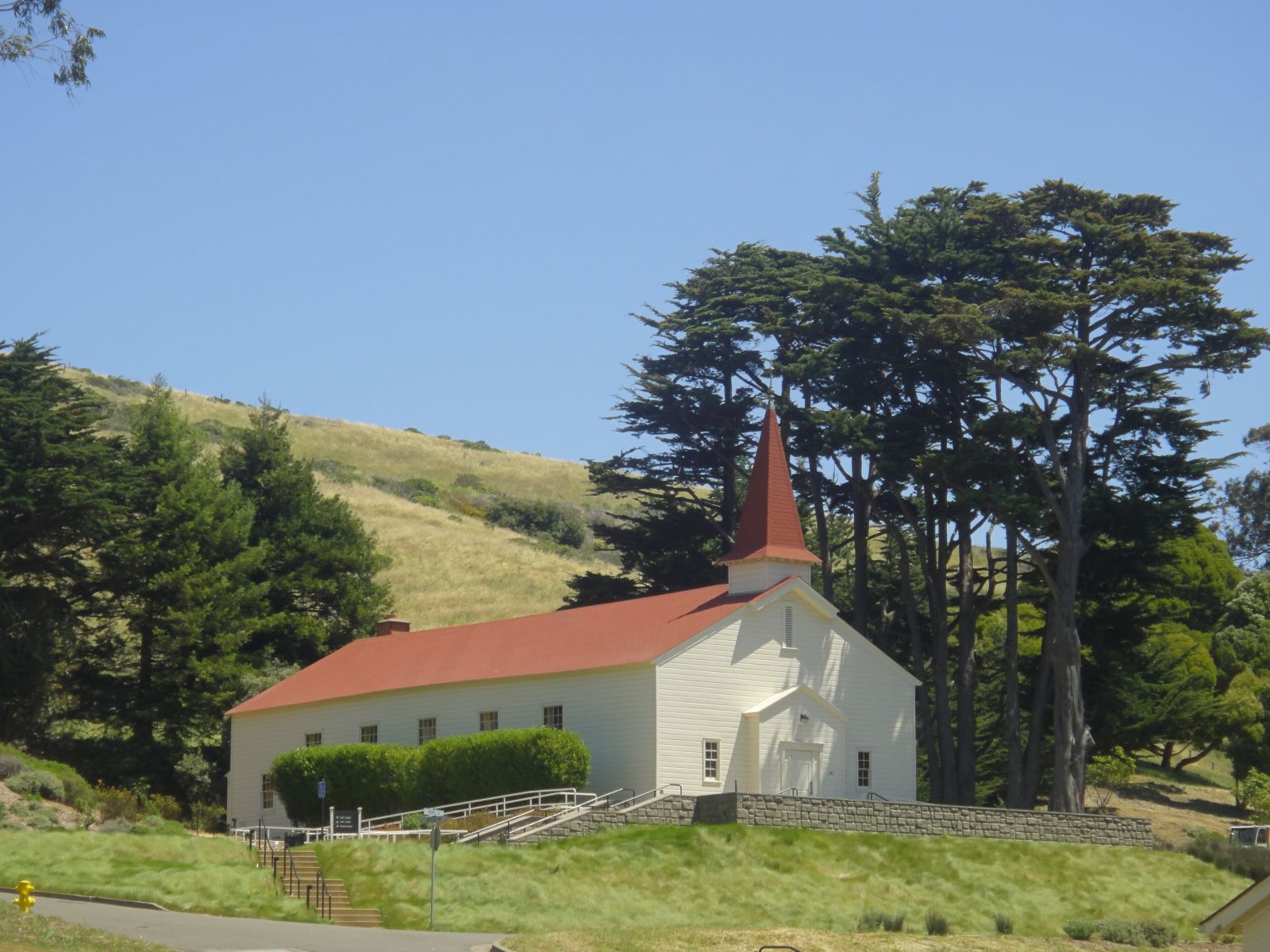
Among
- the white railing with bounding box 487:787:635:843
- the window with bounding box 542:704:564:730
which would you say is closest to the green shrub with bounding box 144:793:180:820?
the window with bounding box 542:704:564:730

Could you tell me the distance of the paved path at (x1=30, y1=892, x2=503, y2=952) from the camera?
1021 inches

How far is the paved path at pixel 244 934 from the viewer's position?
2592 centimetres

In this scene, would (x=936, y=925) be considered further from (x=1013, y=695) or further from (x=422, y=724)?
(x=422, y=724)

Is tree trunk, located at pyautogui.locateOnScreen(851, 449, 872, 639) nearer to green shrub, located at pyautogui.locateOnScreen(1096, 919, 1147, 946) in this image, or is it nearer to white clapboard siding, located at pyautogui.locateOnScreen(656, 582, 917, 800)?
white clapboard siding, located at pyautogui.locateOnScreen(656, 582, 917, 800)

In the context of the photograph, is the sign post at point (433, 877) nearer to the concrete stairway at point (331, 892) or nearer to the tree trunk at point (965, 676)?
the concrete stairway at point (331, 892)

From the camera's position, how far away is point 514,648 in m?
49.4

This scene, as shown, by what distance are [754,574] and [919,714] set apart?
45.8ft

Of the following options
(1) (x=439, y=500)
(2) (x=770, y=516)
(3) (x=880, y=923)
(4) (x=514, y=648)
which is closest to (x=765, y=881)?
(3) (x=880, y=923)

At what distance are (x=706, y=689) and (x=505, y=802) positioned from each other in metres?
6.21

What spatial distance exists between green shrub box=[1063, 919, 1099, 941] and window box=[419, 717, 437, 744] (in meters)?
Answer: 21.0

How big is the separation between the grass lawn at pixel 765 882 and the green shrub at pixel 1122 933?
2.95 ft

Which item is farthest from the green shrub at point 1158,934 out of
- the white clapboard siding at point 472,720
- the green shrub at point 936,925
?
the white clapboard siding at point 472,720

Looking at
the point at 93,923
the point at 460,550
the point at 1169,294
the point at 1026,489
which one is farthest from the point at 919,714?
the point at 460,550

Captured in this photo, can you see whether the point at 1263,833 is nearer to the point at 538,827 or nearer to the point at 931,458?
the point at 931,458
